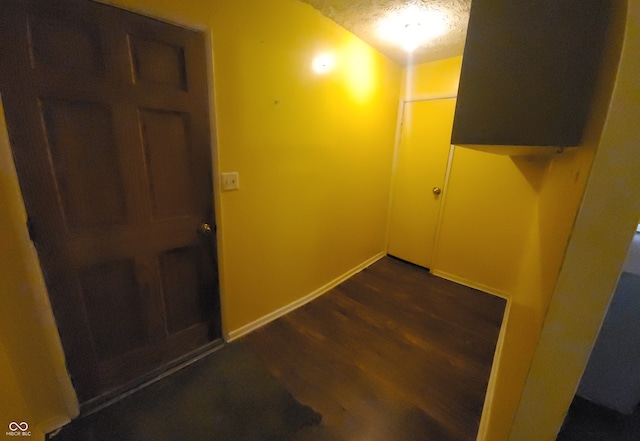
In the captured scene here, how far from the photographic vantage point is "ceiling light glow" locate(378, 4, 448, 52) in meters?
1.67

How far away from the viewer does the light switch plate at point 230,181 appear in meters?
1.46

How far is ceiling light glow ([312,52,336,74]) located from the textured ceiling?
0.82 ft

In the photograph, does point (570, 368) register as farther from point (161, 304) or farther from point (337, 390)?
point (161, 304)

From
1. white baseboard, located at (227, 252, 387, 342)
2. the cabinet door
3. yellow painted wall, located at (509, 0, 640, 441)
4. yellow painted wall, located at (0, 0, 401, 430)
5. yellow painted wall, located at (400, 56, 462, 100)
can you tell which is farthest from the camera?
yellow painted wall, located at (400, 56, 462, 100)

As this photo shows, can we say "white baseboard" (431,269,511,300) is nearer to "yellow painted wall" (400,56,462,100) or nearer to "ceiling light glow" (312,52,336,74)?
"yellow painted wall" (400,56,462,100)

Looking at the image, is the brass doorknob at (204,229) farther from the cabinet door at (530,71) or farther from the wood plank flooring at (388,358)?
the cabinet door at (530,71)

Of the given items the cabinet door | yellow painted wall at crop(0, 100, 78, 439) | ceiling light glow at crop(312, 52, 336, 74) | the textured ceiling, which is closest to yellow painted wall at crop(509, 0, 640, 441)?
the cabinet door

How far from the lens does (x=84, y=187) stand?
108 cm

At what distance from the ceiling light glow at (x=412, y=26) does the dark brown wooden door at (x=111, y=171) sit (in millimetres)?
1409

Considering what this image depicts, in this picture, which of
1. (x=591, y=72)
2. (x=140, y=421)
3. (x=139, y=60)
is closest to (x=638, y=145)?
(x=591, y=72)
